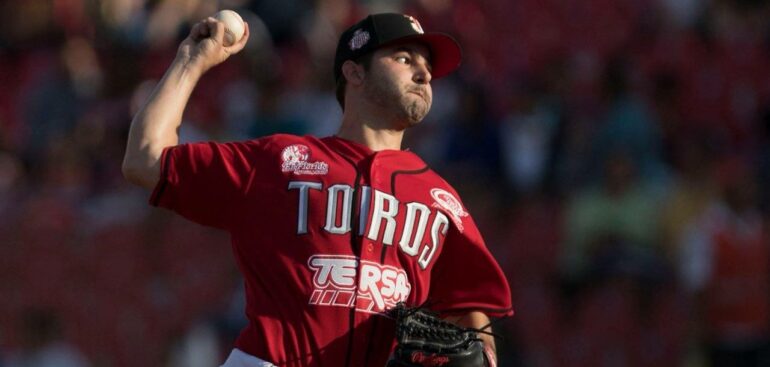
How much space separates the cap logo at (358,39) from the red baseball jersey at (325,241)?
18.2 inches

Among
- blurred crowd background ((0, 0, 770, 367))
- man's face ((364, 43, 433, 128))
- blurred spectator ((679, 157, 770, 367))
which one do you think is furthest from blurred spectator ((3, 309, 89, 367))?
man's face ((364, 43, 433, 128))

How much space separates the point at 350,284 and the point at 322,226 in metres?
0.22

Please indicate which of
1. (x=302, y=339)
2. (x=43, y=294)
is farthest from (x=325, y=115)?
(x=302, y=339)

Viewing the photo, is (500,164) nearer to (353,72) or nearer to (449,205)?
(353,72)

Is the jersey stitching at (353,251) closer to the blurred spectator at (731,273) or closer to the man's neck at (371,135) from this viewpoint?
the man's neck at (371,135)

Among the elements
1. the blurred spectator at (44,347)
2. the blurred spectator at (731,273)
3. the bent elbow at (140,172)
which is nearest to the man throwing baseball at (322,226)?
the bent elbow at (140,172)

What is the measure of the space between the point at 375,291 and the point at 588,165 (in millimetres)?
4580

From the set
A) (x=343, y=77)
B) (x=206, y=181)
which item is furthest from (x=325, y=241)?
(x=343, y=77)

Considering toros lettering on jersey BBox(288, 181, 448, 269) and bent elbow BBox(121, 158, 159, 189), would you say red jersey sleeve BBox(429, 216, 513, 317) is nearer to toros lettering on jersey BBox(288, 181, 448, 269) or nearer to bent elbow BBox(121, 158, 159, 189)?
toros lettering on jersey BBox(288, 181, 448, 269)

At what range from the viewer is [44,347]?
408 inches

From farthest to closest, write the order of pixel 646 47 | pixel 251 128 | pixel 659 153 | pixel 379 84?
pixel 251 128
pixel 646 47
pixel 659 153
pixel 379 84

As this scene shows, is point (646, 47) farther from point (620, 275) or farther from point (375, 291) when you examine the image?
point (375, 291)

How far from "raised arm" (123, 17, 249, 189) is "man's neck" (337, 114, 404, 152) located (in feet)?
1.93

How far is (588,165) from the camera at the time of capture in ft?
30.2
